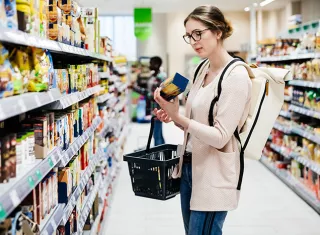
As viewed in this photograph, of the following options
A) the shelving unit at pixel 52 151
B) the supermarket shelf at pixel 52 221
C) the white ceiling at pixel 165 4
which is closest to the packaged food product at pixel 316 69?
the shelving unit at pixel 52 151

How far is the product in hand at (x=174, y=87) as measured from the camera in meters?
2.33

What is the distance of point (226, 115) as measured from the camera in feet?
8.02

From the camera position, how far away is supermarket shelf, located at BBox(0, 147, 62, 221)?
154 cm

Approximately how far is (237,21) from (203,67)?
54.4ft

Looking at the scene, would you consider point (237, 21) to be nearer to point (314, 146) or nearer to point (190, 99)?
point (314, 146)

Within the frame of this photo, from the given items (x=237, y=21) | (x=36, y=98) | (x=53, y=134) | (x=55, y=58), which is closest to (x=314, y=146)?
(x=55, y=58)

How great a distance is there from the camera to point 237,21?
742 inches

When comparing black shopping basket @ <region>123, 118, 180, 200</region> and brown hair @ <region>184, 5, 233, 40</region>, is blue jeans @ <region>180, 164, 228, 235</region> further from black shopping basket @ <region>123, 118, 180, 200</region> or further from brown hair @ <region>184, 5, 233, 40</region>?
brown hair @ <region>184, 5, 233, 40</region>

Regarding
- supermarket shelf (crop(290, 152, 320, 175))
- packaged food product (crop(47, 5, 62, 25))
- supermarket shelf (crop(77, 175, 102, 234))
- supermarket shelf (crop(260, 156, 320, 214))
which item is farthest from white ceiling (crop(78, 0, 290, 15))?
packaged food product (crop(47, 5, 62, 25))

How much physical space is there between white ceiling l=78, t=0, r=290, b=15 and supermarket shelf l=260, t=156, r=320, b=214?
29.2 feet

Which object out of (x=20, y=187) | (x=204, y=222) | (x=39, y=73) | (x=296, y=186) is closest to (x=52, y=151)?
(x=39, y=73)

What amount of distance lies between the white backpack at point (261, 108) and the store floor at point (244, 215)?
234 centimetres

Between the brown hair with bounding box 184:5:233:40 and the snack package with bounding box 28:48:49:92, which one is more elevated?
the brown hair with bounding box 184:5:233:40

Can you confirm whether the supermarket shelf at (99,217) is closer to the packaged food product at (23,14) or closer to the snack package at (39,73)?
the snack package at (39,73)
